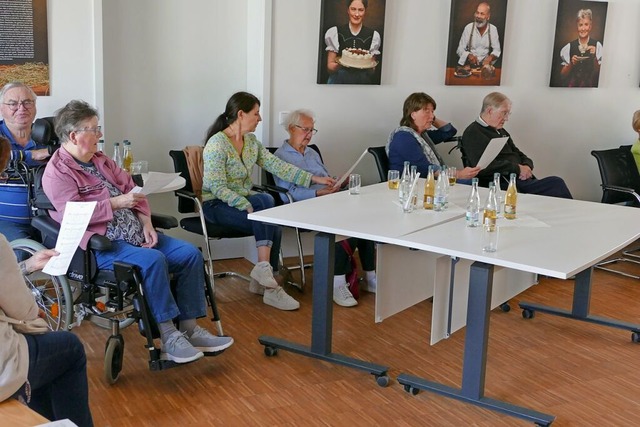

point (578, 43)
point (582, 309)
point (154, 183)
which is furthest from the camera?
point (578, 43)

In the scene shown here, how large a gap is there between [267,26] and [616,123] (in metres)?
3.60

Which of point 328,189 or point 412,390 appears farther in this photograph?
point 328,189

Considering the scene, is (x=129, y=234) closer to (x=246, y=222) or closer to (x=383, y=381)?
(x=246, y=222)

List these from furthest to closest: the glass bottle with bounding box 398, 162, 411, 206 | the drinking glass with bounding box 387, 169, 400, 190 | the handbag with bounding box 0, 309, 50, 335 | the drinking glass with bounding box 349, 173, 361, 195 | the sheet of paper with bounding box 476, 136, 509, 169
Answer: the sheet of paper with bounding box 476, 136, 509, 169 < the drinking glass with bounding box 387, 169, 400, 190 < the drinking glass with bounding box 349, 173, 361, 195 < the glass bottle with bounding box 398, 162, 411, 206 < the handbag with bounding box 0, 309, 50, 335

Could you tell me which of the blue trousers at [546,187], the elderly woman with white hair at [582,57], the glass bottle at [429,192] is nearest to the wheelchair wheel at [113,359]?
the glass bottle at [429,192]

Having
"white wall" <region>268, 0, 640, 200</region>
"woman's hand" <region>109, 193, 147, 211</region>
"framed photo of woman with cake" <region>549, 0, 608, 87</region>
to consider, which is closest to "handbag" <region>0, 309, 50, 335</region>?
"woman's hand" <region>109, 193, 147, 211</region>

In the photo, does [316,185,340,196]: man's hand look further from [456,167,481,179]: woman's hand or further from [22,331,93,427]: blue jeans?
[22,331,93,427]: blue jeans

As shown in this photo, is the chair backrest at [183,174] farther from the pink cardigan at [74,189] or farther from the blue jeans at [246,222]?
the pink cardigan at [74,189]

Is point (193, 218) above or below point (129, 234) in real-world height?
below

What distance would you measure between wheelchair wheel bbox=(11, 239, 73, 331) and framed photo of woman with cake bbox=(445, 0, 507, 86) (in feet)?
11.7

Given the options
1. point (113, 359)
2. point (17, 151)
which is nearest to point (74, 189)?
point (17, 151)

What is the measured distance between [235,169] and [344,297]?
1.00 metres

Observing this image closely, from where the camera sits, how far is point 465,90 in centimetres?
634

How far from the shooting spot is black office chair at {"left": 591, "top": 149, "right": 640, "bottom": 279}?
5.86m
